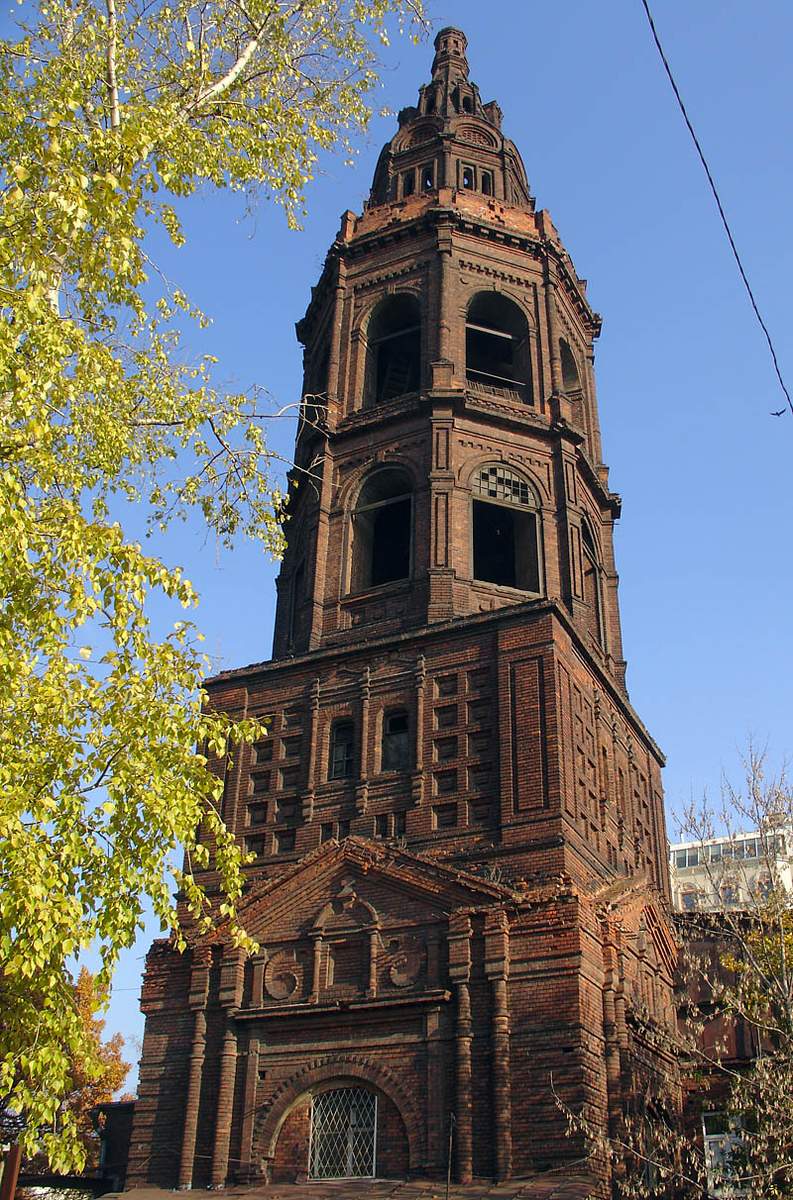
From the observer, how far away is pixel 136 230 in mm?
13594

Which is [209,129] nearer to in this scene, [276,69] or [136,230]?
[276,69]

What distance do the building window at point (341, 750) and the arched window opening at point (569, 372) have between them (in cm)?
1291

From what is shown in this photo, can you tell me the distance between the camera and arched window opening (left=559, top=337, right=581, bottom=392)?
113 feet

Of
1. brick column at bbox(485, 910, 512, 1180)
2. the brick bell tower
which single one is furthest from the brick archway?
brick column at bbox(485, 910, 512, 1180)

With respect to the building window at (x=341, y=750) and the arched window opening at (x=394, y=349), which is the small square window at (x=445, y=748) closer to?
the building window at (x=341, y=750)

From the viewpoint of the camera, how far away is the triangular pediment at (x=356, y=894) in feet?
74.2

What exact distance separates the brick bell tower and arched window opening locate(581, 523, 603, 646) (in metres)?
0.16

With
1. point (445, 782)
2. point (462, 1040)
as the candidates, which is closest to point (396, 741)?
point (445, 782)

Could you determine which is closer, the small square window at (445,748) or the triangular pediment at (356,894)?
the triangular pediment at (356,894)

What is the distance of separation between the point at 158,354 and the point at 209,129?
2872mm

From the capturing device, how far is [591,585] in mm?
30562

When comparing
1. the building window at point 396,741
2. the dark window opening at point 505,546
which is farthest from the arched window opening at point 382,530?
the building window at point 396,741

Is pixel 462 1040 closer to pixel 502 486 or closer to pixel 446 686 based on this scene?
pixel 446 686

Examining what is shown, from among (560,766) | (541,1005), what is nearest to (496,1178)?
(541,1005)
